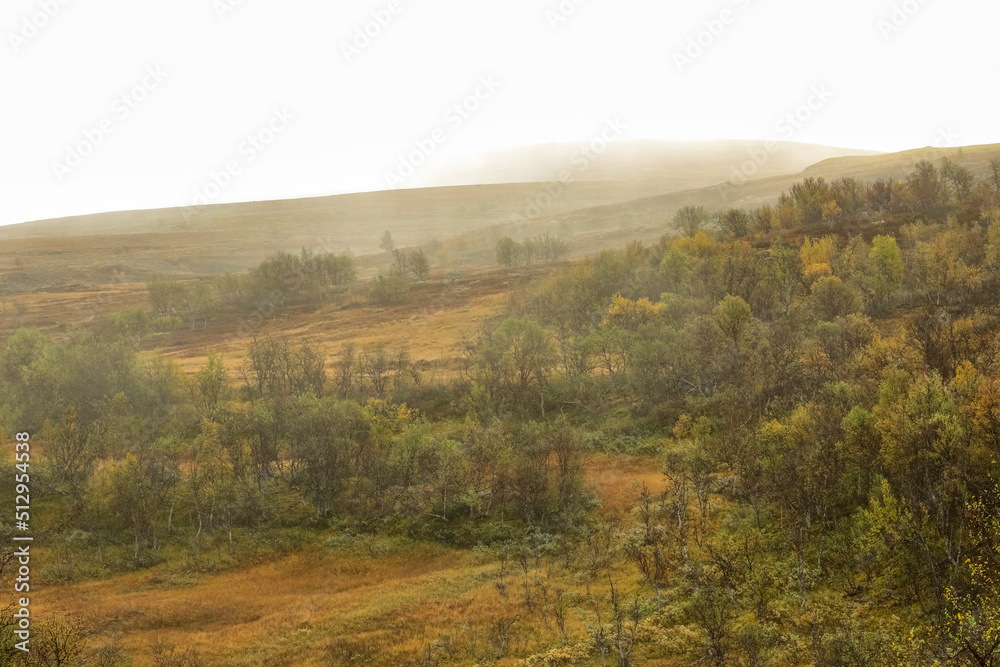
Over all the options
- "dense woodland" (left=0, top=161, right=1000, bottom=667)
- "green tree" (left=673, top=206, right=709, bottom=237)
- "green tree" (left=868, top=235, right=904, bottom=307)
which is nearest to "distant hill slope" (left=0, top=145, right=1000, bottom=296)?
"green tree" (left=673, top=206, right=709, bottom=237)

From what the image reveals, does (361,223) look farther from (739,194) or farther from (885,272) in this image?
(885,272)

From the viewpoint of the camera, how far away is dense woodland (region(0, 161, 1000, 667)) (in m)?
20.8

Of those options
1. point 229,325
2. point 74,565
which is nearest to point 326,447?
point 74,565

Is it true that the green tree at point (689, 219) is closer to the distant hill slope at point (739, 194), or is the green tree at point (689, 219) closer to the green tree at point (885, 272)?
the distant hill slope at point (739, 194)

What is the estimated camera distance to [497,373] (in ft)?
156

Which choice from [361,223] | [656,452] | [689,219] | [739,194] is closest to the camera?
[656,452]

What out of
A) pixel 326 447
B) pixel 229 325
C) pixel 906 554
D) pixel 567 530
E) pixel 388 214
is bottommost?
pixel 567 530

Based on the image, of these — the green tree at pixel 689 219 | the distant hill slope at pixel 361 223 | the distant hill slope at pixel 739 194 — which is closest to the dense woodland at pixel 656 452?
the green tree at pixel 689 219

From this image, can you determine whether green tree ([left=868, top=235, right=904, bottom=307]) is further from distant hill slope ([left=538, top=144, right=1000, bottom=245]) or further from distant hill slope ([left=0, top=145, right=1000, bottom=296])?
distant hill slope ([left=538, top=144, right=1000, bottom=245])

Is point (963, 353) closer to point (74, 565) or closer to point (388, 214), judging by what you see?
point (74, 565)

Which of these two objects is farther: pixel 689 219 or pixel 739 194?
pixel 739 194

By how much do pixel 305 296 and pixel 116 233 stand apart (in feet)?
335

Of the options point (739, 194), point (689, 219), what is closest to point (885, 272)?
point (689, 219)

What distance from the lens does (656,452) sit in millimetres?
38781
